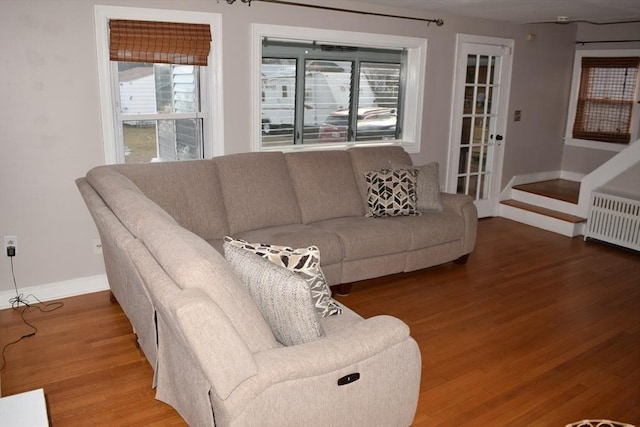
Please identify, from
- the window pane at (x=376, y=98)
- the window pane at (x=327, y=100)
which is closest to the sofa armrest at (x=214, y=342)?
the window pane at (x=327, y=100)

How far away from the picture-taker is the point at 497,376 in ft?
9.57

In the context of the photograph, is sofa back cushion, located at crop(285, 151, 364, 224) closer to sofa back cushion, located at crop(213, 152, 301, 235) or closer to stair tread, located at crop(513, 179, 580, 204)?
sofa back cushion, located at crop(213, 152, 301, 235)

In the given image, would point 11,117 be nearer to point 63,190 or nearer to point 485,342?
point 63,190

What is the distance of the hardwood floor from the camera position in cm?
260

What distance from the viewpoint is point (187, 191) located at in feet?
11.9

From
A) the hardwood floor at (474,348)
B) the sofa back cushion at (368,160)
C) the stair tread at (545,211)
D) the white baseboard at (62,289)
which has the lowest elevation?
the hardwood floor at (474,348)

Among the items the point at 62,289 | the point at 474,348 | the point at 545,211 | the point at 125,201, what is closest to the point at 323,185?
the point at 474,348

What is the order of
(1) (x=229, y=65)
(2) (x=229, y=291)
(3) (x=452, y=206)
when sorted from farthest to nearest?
(3) (x=452, y=206) < (1) (x=229, y=65) < (2) (x=229, y=291)

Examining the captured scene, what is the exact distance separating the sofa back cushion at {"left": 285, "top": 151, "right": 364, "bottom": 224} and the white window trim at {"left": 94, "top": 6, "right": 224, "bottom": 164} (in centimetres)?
63

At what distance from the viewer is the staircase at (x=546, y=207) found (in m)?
5.70

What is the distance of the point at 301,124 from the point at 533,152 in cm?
300

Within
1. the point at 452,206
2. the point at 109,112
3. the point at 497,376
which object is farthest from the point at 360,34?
the point at 497,376

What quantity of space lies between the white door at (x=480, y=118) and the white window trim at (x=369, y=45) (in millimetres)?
523

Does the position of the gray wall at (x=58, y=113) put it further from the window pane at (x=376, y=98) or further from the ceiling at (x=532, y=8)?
the window pane at (x=376, y=98)
